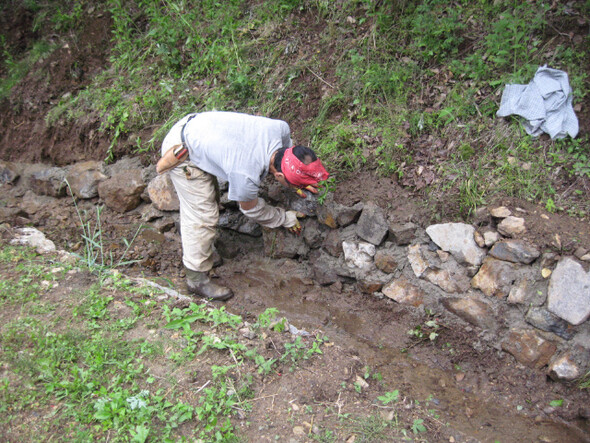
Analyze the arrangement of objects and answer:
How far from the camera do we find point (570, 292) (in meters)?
2.88

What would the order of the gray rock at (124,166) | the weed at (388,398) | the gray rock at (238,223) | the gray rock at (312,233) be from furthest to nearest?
the gray rock at (124,166), the gray rock at (238,223), the gray rock at (312,233), the weed at (388,398)

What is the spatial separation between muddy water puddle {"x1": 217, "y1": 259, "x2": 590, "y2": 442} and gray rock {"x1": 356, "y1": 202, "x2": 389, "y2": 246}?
1.76ft

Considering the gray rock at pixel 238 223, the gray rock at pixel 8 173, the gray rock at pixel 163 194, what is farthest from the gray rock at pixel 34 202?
the gray rock at pixel 238 223

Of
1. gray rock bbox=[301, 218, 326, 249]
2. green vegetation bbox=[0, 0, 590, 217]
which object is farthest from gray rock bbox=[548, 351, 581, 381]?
gray rock bbox=[301, 218, 326, 249]

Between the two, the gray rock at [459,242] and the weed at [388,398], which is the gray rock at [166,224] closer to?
the gray rock at [459,242]

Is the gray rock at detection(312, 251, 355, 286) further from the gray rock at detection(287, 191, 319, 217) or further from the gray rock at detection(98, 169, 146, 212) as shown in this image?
the gray rock at detection(98, 169, 146, 212)

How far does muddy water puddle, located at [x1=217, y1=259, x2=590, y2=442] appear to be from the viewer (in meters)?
2.75

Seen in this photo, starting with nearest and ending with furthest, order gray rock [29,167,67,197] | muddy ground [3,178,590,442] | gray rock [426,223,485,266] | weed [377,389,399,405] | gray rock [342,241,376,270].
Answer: weed [377,389,399,405]
muddy ground [3,178,590,442]
gray rock [426,223,485,266]
gray rock [342,241,376,270]
gray rock [29,167,67,197]

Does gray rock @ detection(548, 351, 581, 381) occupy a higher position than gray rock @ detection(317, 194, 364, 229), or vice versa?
gray rock @ detection(317, 194, 364, 229)

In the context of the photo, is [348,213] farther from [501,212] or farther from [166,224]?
[166,224]

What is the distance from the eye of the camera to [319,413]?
2.50m

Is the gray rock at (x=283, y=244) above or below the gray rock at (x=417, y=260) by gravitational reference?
below

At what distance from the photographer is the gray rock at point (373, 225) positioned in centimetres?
366

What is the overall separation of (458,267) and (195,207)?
2235 millimetres
